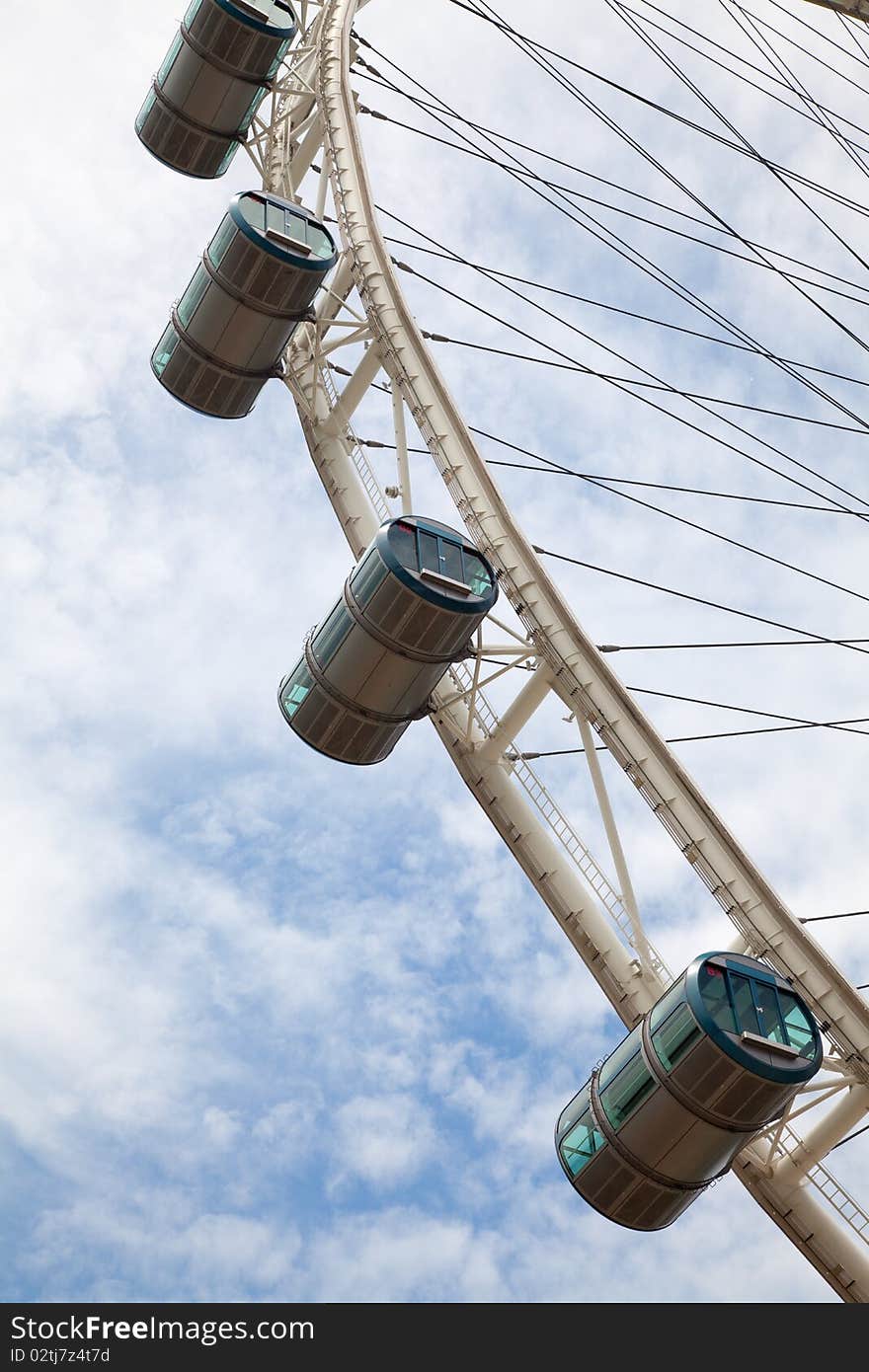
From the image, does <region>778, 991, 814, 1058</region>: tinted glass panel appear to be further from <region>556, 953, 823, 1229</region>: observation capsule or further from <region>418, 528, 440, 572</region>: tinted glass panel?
<region>418, 528, 440, 572</region>: tinted glass panel

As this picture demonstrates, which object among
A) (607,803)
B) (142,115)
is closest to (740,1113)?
(607,803)

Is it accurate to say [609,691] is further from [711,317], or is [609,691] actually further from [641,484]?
[711,317]

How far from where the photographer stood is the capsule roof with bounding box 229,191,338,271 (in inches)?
743

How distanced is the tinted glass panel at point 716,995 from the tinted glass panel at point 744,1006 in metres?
0.05

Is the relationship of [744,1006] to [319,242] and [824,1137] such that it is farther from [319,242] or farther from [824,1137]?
[319,242]

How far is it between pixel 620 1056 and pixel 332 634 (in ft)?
15.6

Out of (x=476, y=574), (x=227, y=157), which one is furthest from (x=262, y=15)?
(x=476, y=574)

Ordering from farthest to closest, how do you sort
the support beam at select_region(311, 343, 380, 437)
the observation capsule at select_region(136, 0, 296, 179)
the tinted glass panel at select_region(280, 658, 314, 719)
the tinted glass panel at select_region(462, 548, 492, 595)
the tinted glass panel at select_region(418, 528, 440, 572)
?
the observation capsule at select_region(136, 0, 296, 179) < the support beam at select_region(311, 343, 380, 437) < the tinted glass panel at select_region(280, 658, 314, 719) < the tinted glass panel at select_region(462, 548, 492, 595) < the tinted glass panel at select_region(418, 528, 440, 572)

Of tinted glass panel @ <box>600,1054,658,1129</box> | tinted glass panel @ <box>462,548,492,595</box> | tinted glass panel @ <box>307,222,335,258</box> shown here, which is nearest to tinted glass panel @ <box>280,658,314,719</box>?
tinted glass panel @ <box>462,548,492,595</box>

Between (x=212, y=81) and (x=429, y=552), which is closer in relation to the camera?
(x=429, y=552)

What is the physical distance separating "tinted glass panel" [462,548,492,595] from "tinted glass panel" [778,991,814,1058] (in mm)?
4680

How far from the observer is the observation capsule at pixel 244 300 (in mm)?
18906

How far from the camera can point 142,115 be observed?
23.3 metres

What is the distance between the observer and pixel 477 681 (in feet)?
53.9
